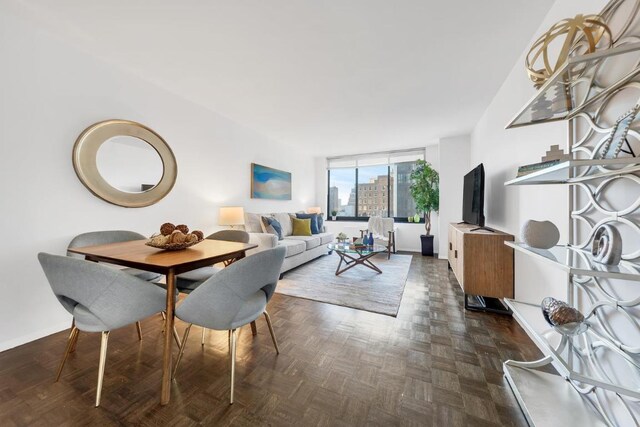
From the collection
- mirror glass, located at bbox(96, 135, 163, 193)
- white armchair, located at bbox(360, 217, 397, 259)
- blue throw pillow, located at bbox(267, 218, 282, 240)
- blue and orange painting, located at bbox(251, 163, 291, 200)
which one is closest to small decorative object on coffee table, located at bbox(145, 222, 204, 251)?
mirror glass, located at bbox(96, 135, 163, 193)

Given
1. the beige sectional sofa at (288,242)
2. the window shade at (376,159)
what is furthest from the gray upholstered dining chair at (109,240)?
the window shade at (376,159)

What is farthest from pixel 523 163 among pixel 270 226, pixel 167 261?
pixel 270 226

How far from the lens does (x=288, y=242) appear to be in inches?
154

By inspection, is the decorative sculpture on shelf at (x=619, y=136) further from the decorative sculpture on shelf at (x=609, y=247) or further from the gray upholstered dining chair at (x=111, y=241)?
the gray upholstered dining chair at (x=111, y=241)

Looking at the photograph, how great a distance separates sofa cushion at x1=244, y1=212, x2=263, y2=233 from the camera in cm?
388

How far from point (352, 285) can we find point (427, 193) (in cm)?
296

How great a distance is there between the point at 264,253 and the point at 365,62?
6.92 feet

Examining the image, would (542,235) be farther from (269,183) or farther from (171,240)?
(269,183)

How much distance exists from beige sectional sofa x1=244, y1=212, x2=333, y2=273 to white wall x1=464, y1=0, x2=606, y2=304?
2.64 meters

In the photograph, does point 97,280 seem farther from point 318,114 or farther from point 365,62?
point 318,114

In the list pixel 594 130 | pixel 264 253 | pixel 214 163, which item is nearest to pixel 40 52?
pixel 214 163

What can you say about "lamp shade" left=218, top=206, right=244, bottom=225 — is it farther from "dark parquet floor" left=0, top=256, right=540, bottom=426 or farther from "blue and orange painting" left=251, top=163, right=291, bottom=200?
"dark parquet floor" left=0, top=256, right=540, bottom=426

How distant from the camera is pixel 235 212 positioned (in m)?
3.50

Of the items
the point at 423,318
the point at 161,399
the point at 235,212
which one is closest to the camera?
the point at 161,399
